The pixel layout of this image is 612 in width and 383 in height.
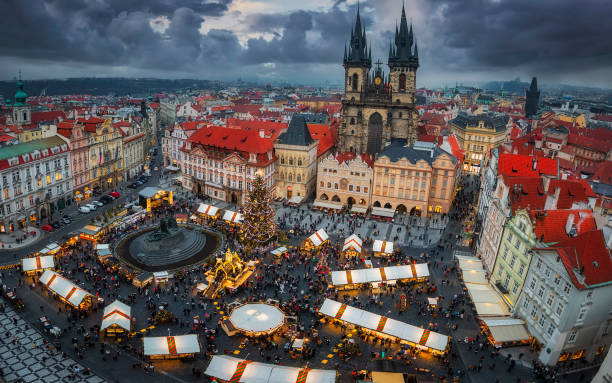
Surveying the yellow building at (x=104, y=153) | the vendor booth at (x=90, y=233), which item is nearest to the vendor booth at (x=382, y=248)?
the vendor booth at (x=90, y=233)

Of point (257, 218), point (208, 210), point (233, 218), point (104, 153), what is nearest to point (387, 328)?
point (257, 218)

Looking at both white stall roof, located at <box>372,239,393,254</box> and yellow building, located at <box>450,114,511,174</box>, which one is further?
yellow building, located at <box>450,114,511,174</box>

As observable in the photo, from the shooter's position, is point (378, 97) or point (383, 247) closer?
point (383, 247)

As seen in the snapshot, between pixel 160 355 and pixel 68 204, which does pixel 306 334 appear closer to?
pixel 160 355

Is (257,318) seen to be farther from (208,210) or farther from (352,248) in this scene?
(208,210)

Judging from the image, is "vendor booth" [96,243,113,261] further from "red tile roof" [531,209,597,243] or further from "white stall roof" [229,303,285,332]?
"red tile roof" [531,209,597,243]

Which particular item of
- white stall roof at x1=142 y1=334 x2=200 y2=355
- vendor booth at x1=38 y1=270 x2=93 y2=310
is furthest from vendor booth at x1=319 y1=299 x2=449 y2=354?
vendor booth at x1=38 y1=270 x2=93 y2=310

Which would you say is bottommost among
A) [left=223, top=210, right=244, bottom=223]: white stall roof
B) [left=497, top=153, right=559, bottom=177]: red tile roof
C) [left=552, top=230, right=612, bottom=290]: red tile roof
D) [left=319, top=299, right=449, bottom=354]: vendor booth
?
[left=319, top=299, right=449, bottom=354]: vendor booth
